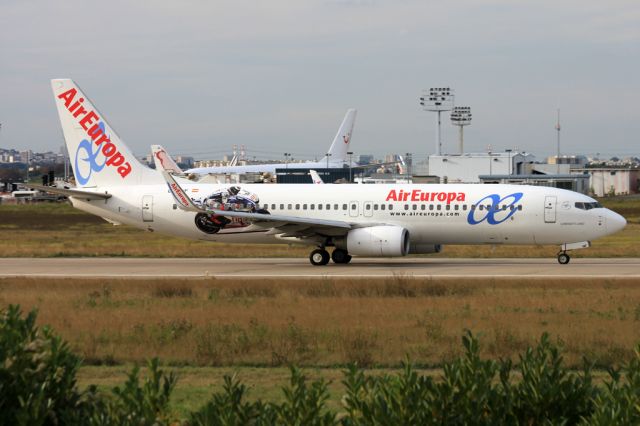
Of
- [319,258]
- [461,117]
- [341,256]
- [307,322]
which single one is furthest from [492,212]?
[461,117]

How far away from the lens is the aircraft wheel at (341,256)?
39062mm

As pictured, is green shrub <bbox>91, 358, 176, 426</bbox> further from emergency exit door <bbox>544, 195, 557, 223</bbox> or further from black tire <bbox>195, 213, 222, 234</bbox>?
black tire <bbox>195, 213, 222, 234</bbox>

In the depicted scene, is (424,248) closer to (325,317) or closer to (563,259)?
(563,259)

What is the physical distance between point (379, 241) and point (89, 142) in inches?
490

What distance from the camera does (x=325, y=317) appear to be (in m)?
22.7

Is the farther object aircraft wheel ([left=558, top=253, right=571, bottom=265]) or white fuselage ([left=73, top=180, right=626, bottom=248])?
aircraft wheel ([left=558, top=253, right=571, bottom=265])

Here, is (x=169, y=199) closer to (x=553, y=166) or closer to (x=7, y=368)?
(x=7, y=368)

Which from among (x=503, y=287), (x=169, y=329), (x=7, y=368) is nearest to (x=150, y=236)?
(x=503, y=287)

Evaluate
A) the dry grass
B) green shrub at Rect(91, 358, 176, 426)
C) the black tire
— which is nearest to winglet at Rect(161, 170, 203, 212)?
the black tire

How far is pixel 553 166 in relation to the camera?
6161 inches

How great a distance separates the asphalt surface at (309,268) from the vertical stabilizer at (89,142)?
341 cm

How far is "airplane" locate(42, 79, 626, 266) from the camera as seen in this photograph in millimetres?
37094

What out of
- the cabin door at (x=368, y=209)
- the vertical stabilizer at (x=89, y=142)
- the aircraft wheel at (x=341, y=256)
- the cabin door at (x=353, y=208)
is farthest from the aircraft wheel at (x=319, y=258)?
the vertical stabilizer at (x=89, y=142)

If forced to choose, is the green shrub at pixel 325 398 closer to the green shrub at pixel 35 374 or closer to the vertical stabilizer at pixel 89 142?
the green shrub at pixel 35 374
